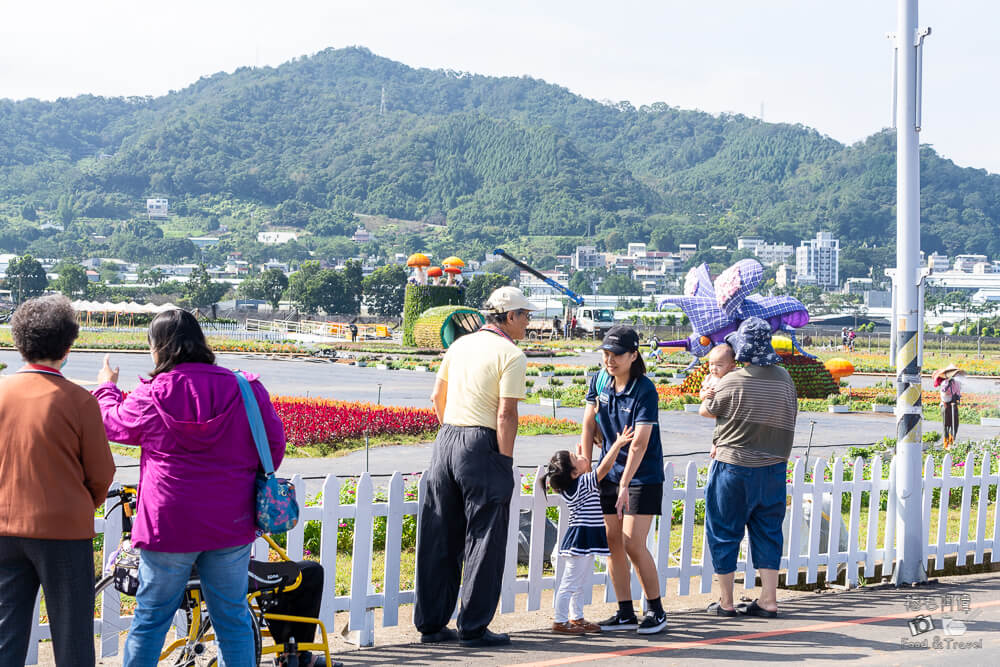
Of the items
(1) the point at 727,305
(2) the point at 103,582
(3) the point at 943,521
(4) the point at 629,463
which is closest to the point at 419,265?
(1) the point at 727,305

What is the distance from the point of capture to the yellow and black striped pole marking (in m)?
7.03

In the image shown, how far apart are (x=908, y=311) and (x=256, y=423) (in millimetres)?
4746

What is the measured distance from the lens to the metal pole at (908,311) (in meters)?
7.08

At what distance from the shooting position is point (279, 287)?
109m


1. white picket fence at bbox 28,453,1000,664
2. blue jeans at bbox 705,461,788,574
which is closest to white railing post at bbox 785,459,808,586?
white picket fence at bbox 28,453,1000,664

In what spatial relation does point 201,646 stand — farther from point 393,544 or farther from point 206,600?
point 393,544

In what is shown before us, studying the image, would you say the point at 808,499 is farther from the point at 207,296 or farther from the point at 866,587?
the point at 207,296

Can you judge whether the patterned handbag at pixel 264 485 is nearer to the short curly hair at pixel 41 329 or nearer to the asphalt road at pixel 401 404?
the short curly hair at pixel 41 329

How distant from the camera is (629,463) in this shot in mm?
5465

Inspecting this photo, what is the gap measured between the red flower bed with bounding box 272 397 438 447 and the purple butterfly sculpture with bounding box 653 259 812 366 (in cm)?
798

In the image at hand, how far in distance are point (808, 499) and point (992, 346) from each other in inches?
2870

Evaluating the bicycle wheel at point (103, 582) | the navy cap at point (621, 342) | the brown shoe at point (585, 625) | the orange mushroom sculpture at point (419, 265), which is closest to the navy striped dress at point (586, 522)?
the brown shoe at point (585, 625)

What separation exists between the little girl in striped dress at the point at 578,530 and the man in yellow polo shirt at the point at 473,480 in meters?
0.39

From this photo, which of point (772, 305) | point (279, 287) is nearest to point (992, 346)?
point (772, 305)
